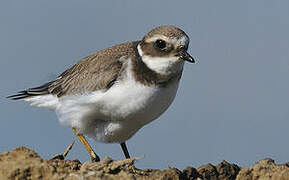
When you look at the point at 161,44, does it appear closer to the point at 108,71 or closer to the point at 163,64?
the point at 163,64

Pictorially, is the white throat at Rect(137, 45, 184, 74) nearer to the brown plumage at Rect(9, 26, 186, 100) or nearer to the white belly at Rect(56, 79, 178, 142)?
the brown plumage at Rect(9, 26, 186, 100)

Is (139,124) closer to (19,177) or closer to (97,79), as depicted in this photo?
(97,79)

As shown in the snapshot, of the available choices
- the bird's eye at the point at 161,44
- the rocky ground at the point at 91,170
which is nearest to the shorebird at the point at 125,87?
the bird's eye at the point at 161,44

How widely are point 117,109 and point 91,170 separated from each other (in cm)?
270

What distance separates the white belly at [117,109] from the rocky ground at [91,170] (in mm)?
1511

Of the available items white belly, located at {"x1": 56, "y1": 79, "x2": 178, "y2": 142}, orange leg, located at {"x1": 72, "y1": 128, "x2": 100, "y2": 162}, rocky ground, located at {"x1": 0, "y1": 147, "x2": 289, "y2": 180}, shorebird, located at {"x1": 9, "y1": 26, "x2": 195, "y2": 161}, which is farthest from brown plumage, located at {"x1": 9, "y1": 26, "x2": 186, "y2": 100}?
rocky ground, located at {"x1": 0, "y1": 147, "x2": 289, "y2": 180}

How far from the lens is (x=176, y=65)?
28.9 feet

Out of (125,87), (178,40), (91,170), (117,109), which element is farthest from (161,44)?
(91,170)

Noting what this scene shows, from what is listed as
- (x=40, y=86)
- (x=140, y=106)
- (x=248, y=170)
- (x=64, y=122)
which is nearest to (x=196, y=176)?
(x=248, y=170)

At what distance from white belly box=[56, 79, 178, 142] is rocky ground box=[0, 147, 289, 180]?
1.51 meters

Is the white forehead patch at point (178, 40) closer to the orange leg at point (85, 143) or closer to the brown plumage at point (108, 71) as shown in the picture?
the brown plumage at point (108, 71)

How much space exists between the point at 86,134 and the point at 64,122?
17.9 inches

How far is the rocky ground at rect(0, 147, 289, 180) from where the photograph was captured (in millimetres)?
5836

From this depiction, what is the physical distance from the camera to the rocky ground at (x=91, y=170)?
5.84 m
